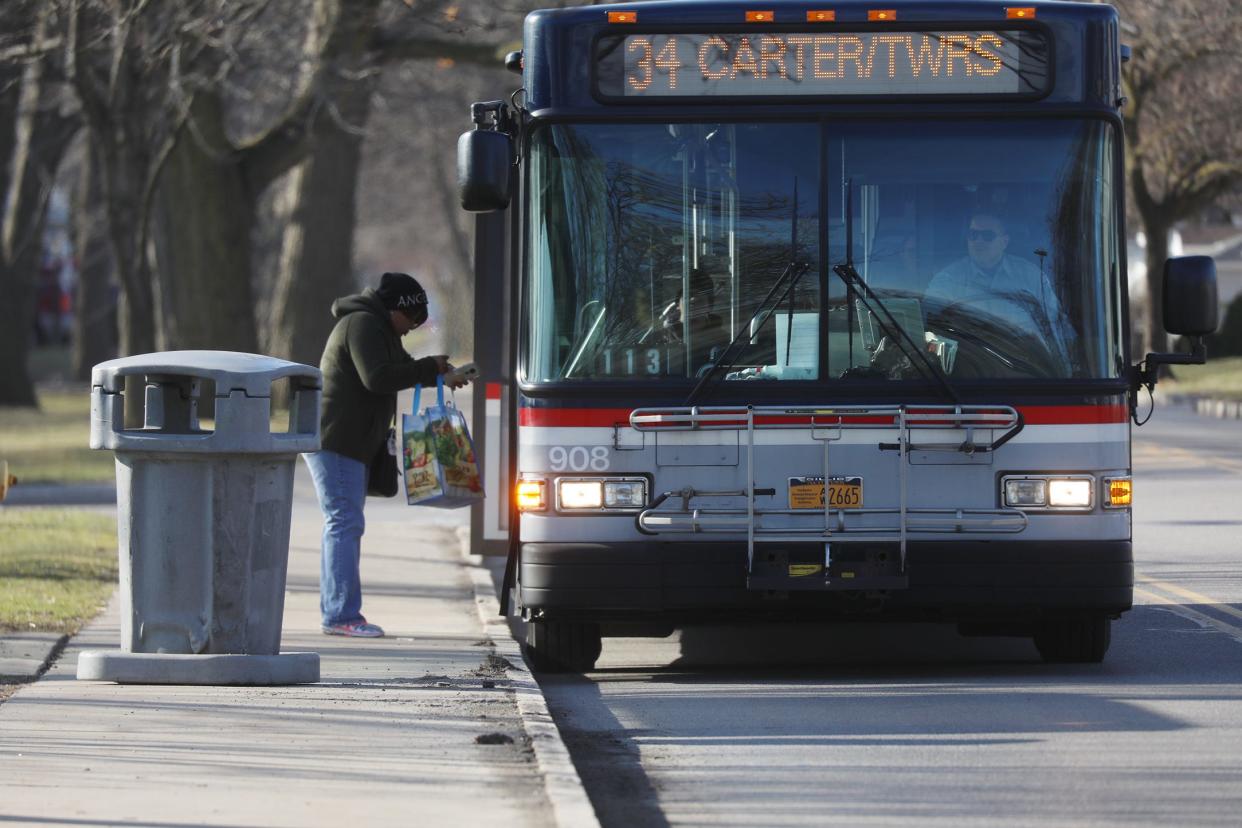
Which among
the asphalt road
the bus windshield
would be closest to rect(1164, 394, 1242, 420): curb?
the asphalt road

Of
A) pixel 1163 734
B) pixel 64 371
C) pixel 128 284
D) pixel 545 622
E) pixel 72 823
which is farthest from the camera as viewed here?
pixel 64 371

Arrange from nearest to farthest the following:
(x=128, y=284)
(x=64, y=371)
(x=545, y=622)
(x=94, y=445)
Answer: (x=94, y=445)
(x=545, y=622)
(x=128, y=284)
(x=64, y=371)

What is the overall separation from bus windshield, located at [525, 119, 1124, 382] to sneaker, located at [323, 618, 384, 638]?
2.31 m

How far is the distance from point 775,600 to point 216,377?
246cm

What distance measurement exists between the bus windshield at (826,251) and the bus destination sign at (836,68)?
0.52 ft

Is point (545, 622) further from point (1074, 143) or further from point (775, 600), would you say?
point (1074, 143)

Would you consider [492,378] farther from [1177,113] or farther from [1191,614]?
[1177,113]

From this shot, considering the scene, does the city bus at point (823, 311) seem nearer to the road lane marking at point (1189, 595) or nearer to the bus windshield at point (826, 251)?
the bus windshield at point (826, 251)

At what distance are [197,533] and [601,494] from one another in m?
1.66

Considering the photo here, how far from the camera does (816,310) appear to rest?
9.27 meters

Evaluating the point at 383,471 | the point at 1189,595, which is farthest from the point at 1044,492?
the point at 1189,595

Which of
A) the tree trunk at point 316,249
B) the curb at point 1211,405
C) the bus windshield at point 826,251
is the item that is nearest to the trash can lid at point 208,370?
the bus windshield at point 826,251

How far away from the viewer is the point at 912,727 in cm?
827

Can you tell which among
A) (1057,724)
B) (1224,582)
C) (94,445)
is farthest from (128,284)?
(1057,724)
